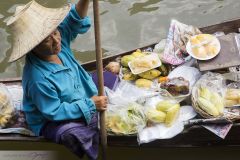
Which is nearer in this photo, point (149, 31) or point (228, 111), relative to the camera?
point (228, 111)

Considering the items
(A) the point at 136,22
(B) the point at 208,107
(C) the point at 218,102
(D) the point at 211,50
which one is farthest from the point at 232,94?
(A) the point at 136,22

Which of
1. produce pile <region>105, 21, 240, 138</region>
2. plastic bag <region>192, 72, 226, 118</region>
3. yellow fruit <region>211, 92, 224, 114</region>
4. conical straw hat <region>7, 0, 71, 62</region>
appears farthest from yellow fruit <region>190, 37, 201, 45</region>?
conical straw hat <region>7, 0, 71, 62</region>

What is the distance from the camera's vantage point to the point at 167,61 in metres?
3.46

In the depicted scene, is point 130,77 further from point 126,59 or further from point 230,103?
point 230,103

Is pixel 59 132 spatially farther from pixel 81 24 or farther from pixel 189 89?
pixel 189 89

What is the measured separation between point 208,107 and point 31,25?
1.31 meters

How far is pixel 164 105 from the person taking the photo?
3.08 meters

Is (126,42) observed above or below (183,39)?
below

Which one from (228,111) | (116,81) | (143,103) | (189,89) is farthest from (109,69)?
(228,111)

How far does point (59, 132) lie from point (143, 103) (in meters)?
0.69

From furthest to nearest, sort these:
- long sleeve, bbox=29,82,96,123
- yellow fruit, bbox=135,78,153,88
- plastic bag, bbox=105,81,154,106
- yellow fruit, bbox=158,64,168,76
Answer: yellow fruit, bbox=158,64,168,76 → yellow fruit, bbox=135,78,153,88 → plastic bag, bbox=105,81,154,106 → long sleeve, bbox=29,82,96,123

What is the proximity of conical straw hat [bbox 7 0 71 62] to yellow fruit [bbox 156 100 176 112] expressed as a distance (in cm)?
97

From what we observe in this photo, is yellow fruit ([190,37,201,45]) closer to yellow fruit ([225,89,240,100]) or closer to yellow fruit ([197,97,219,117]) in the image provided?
yellow fruit ([225,89,240,100])

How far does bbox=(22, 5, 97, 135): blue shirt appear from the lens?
9.05ft
